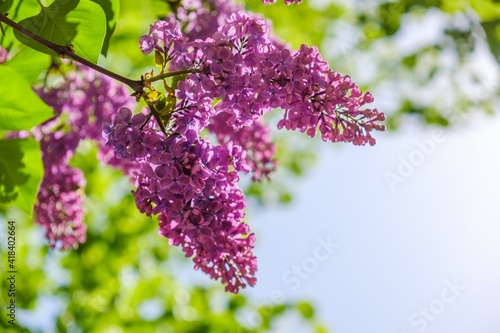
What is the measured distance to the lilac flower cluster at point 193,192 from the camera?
94 cm

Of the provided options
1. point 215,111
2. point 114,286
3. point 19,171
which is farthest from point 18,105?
point 114,286

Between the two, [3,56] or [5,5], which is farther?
[3,56]

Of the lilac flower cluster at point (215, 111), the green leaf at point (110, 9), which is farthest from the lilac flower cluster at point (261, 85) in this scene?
the green leaf at point (110, 9)

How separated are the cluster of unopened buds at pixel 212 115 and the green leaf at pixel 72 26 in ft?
0.26

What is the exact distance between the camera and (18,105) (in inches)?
48.4

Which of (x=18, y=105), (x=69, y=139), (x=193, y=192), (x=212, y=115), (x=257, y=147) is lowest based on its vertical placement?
(x=193, y=192)

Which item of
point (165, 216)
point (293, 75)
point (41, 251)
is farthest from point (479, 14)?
point (41, 251)

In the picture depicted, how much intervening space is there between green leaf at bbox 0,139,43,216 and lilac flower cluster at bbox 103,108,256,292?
36 cm

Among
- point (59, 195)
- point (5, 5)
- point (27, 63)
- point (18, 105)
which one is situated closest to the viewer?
point (5, 5)

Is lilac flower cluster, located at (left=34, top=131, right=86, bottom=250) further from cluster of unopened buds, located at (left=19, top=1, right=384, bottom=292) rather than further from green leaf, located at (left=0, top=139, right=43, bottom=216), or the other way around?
cluster of unopened buds, located at (left=19, top=1, right=384, bottom=292)

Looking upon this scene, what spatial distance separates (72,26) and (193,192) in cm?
36

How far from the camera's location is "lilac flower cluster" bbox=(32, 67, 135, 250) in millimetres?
1556

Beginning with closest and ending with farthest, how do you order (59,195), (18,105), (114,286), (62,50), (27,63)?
(62,50) < (18,105) < (27,63) < (59,195) < (114,286)

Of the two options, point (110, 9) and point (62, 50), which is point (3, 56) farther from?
point (62, 50)
